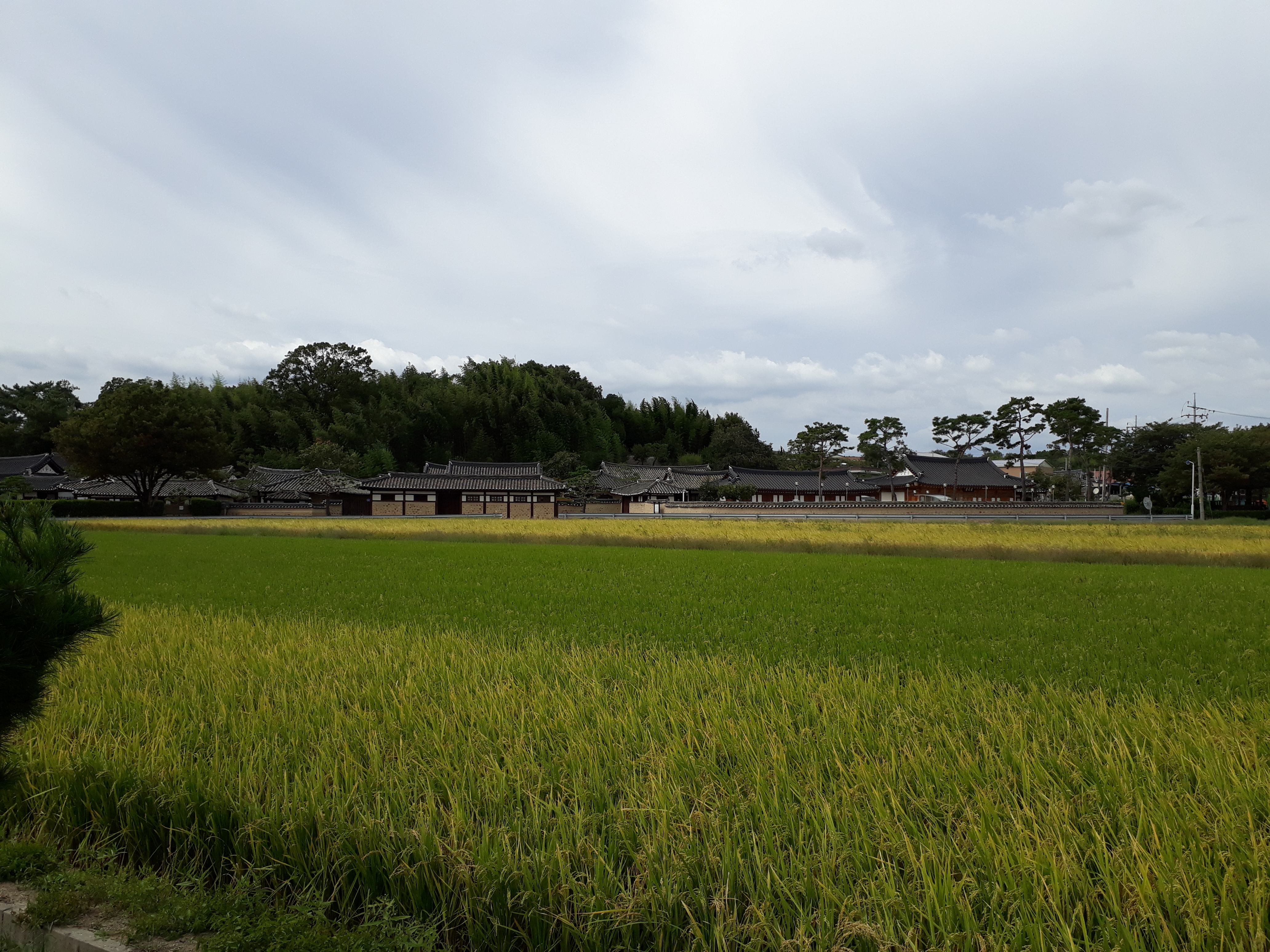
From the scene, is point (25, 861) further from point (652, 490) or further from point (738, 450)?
point (738, 450)

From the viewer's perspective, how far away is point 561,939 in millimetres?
2350

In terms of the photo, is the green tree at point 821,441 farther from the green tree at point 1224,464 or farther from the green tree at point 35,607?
the green tree at point 35,607

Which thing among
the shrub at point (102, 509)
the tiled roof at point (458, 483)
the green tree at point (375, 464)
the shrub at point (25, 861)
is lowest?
the shrub at point (102, 509)

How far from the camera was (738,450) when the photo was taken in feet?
210

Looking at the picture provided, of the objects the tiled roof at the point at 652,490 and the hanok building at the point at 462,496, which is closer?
the hanok building at the point at 462,496

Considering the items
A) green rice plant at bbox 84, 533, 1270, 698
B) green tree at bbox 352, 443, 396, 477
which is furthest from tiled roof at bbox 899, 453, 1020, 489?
green rice plant at bbox 84, 533, 1270, 698

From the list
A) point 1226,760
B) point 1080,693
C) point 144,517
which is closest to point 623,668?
point 1080,693

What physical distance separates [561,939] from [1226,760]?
10.9 ft

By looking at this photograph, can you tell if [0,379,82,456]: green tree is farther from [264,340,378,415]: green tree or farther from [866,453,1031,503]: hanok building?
[866,453,1031,503]: hanok building

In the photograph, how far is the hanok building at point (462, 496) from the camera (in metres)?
43.1

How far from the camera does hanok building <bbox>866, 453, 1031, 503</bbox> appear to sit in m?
57.9

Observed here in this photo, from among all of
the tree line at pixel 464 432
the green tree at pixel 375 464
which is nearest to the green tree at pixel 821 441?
the tree line at pixel 464 432

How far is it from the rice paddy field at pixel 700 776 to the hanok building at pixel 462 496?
35707 millimetres

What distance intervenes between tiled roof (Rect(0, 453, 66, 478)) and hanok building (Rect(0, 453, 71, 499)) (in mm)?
22
